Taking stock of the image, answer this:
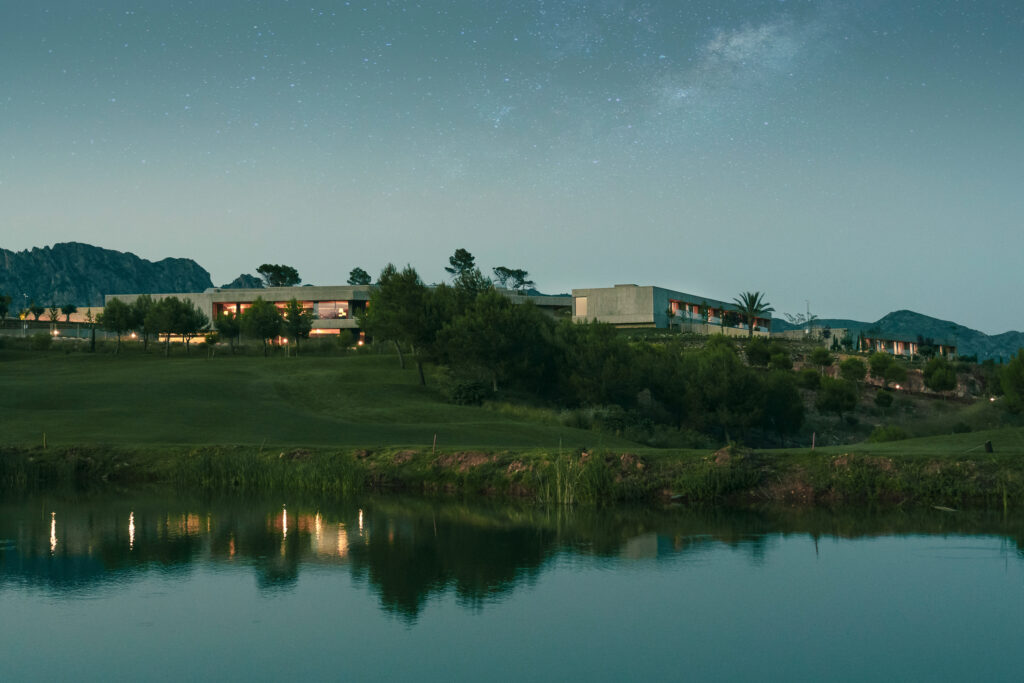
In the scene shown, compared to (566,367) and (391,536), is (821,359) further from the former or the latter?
(391,536)

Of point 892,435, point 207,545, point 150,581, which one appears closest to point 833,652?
point 150,581

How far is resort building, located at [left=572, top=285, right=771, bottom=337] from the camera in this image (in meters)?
148

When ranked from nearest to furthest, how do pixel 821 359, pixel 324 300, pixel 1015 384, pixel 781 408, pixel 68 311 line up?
pixel 1015 384, pixel 781 408, pixel 821 359, pixel 324 300, pixel 68 311

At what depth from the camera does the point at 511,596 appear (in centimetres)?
1706

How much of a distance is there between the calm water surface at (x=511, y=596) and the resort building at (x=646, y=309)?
119926 mm

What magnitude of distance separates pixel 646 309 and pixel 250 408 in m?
101

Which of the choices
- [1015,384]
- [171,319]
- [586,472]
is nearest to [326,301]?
[171,319]

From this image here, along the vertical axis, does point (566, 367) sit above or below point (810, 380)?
above

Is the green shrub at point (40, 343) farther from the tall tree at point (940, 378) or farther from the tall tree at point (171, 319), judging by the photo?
the tall tree at point (940, 378)

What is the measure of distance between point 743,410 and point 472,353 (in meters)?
20.8

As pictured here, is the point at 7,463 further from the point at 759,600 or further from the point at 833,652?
the point at 833,652

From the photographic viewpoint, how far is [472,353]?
236ft

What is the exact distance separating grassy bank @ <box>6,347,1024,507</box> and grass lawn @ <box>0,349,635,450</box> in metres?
0.21

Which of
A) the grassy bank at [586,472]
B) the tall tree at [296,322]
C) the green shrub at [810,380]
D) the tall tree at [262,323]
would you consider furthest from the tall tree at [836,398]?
the tall tree at [262,323]
